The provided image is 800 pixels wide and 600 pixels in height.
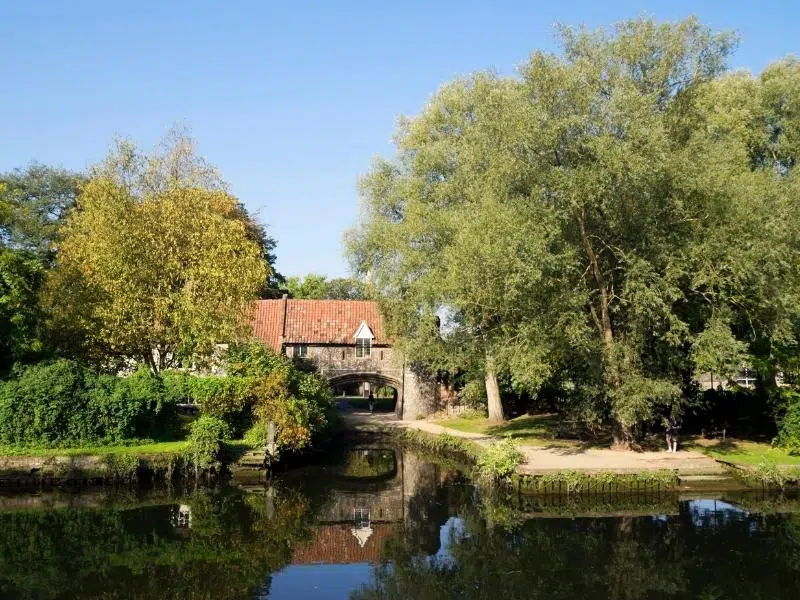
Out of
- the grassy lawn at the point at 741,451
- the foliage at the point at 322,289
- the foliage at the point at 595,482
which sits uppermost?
the foliage at the point at 322,289

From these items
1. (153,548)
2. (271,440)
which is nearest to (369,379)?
(271,440)

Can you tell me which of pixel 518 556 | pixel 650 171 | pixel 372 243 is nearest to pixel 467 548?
pixel 518 556

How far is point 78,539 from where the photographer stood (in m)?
18.0

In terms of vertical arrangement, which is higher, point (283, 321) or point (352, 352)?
point (283, 321)

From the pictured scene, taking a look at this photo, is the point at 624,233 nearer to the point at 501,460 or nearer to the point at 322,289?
the point at 501,460

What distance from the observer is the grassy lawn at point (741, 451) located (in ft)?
78.6

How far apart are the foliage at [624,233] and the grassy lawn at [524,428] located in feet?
10.6

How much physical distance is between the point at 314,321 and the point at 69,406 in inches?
920

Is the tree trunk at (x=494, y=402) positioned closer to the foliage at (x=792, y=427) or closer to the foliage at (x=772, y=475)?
the foliage at (x=792, y=427)

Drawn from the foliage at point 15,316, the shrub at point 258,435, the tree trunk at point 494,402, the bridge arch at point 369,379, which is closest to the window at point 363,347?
the bridge arch at point 369,379

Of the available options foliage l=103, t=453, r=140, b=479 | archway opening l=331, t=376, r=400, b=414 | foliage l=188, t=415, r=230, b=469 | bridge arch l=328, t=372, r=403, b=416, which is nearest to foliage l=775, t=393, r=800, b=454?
foliage l=188, t=415, r=230, b=469

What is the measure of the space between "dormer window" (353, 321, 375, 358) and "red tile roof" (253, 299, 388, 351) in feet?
1.02

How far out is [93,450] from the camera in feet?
82.6

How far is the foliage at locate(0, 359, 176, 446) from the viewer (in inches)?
995
